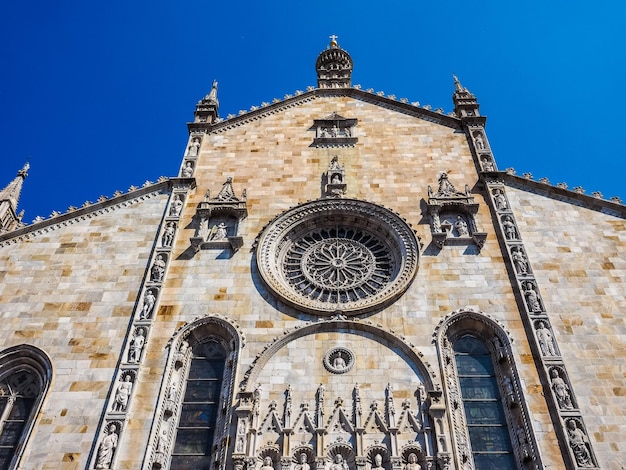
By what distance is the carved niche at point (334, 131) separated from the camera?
2122 centimetres

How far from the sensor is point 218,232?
59.5 ft

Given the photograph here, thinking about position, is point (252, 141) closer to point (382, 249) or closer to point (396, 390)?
point (382, 249)

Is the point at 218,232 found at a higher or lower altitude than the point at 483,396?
higher

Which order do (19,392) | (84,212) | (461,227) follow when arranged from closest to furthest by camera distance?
(19,392) < (461,227) < (84,212)

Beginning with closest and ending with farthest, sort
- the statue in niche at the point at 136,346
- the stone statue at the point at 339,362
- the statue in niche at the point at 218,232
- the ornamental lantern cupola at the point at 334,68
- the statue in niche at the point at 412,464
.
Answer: the statue in niche at the point at 412,464 < the stone statue at the point at 339,362 < the statue in niche at the point at 136,346 < the statue in niche at the point at 218,232 < the ornamental lantern cupola at the point at 334,68

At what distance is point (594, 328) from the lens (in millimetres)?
14969

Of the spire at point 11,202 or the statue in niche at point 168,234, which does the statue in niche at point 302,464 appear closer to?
the statue in niche at point 168,234

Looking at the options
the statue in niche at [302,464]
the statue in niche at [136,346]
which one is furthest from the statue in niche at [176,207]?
the statue in niche at [302,464]

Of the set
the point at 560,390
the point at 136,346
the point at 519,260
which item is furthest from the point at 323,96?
the point at 560,390

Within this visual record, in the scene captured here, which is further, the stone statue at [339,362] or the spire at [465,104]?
the spire at [465,104]

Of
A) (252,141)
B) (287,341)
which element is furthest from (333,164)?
(287,341)

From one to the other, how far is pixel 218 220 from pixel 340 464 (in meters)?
8.63

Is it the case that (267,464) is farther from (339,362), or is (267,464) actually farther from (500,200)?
(500,200)

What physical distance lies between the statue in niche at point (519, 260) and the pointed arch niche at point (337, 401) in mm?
4041
